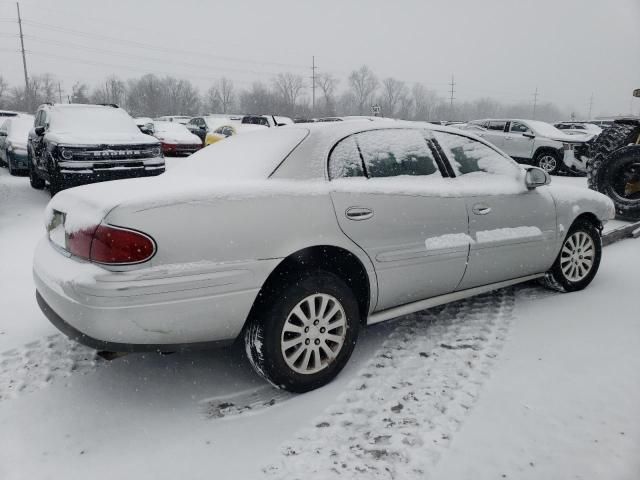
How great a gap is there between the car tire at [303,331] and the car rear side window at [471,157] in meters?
1.36

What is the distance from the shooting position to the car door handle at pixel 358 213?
2.89m

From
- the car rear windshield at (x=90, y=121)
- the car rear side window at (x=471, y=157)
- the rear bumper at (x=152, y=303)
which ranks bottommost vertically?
the rear bumper at (x=152, y=303)

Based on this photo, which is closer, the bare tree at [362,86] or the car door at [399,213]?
the car door at [399,213]

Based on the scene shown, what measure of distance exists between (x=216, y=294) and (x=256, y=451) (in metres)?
0.77

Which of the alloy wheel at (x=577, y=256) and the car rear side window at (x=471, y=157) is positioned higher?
the car rear side window at (x=471, y=157)

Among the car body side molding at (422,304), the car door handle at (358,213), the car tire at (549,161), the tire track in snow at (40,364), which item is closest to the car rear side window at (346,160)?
the car door handle at (358,213)

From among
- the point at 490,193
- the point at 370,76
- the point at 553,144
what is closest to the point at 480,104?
the point at 370,76

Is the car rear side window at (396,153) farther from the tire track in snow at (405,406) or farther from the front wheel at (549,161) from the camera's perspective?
the front wheel at (549,161)

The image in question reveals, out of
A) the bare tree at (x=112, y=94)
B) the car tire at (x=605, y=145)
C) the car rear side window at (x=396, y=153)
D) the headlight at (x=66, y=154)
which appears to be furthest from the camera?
the bare tree at (x=112, y=94)

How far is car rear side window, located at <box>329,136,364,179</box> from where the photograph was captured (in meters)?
2.97

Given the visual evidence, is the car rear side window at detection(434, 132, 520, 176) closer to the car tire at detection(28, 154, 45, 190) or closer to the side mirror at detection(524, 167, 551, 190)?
the side mirror at detection(524, 167, 551, 190)

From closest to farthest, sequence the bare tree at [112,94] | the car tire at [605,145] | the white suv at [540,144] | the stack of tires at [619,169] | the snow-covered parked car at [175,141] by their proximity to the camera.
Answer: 1. the stack of tires at [619,169]
2. the car tire at [605,145]
3. the white suv at [540,144]
4. the snow-covered parked car at [175,141]
5. the bare tree at [112,94]

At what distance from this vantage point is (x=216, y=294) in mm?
2490

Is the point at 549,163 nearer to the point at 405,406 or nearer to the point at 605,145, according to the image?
the point at 605,145
